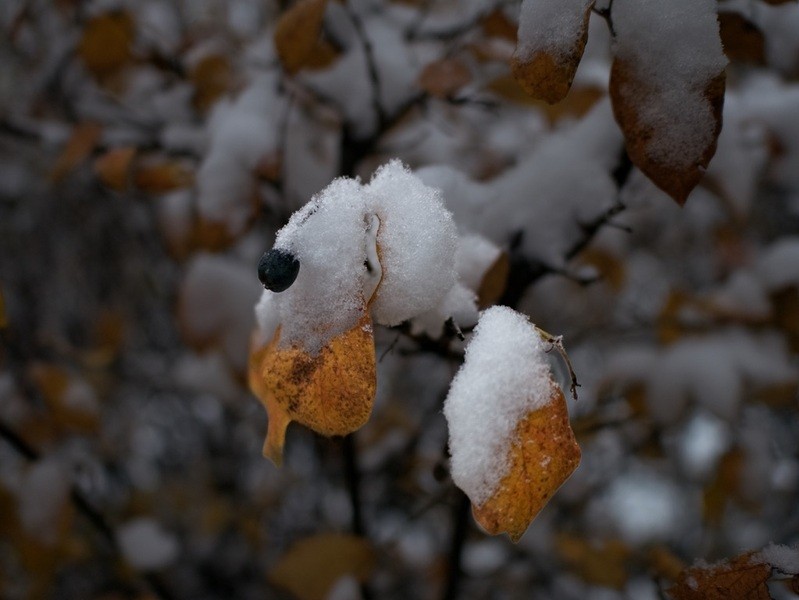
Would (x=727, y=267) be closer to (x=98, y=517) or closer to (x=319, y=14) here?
(x=319, y=14)

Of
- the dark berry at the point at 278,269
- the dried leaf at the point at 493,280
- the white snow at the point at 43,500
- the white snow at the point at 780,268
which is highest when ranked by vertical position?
the dark berry at the point at 278,269

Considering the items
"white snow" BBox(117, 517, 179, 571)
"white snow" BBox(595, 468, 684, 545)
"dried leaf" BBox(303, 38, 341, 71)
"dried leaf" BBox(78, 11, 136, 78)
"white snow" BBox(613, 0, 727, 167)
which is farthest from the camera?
"white snow" BBox(595, 468, 684, 545)

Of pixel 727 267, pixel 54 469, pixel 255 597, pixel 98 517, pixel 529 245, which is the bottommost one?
pixel 255 597

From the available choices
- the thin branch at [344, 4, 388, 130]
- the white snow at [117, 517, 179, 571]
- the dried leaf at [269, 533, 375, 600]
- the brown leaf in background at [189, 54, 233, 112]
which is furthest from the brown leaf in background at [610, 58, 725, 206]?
the white snow at [117, 517, 179, 571]

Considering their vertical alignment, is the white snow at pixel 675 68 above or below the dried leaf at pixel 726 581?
above

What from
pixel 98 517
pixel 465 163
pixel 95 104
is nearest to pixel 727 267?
pixel 465 163

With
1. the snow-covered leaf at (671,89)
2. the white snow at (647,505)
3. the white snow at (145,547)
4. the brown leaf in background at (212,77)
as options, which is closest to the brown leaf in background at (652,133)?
the snow-covered leaf at (671,89)

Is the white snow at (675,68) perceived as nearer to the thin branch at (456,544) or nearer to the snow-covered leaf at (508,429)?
the snow-covered leaf at (508,429)

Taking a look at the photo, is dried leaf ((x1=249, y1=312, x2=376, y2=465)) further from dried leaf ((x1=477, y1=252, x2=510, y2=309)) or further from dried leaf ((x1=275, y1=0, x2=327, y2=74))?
dried leaf ((x1=275, y1=0, x2=327, y2=74))
